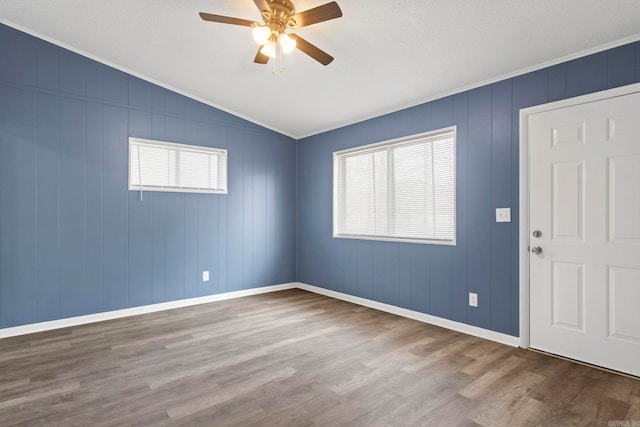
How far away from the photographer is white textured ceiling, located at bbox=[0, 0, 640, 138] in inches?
97.1

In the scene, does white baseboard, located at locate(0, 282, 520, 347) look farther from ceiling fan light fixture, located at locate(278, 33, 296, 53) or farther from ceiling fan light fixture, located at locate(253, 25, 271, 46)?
ceiling fan light fixture, located at locate(253, 25, 271, 46)

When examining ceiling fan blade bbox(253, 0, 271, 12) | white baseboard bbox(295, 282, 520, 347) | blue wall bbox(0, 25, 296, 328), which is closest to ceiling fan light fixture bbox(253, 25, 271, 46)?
ceiling fan blade bbox(253, 0, 271, 12)

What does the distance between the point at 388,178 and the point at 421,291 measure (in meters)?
1.43

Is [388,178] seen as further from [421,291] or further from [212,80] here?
[212,80]

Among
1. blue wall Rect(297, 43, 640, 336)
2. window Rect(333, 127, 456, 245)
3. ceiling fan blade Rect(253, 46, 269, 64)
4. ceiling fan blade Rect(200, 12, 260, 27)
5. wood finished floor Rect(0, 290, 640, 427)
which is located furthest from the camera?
window Rect(333, 127, 456, 245)

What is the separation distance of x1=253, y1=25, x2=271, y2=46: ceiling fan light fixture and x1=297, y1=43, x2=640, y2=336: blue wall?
173cm

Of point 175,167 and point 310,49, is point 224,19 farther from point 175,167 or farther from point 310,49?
point 175,167

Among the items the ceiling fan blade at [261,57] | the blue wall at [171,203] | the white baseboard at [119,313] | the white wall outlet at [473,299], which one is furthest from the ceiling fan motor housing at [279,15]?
the white baseboard at [119,313]

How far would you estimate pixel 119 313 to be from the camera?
4.02 metres

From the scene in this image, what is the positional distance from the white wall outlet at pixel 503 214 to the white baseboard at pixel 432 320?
1.06 metres

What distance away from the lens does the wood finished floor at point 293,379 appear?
80.4 inches

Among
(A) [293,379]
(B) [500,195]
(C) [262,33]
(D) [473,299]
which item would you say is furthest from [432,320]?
(C) [262,33]

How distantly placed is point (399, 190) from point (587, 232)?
6.35ft

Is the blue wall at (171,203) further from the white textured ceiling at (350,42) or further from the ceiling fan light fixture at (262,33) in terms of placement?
the ceiling fan light fixture at (262,33)
